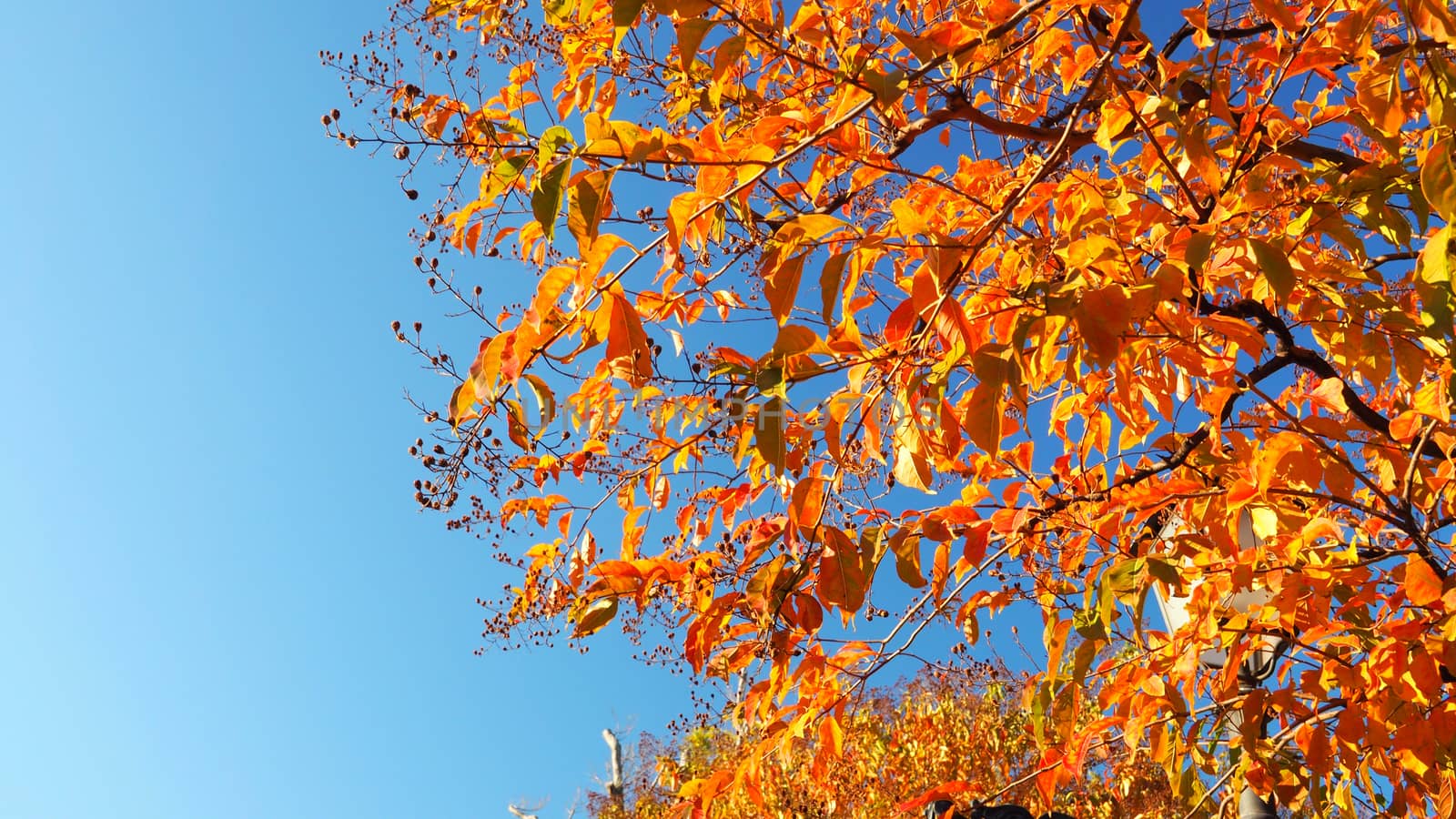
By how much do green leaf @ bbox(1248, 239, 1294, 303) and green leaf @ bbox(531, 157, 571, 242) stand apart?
2.72 ft

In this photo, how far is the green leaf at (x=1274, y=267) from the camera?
3.83 feet

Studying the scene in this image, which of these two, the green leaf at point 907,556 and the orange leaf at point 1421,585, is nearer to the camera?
the green leaf at point 907,556

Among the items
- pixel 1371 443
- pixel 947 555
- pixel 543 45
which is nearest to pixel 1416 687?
pixel 1371 443

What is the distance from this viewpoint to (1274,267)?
1176 mm

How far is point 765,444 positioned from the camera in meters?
1.12

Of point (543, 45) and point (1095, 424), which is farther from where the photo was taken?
point (543, 45)

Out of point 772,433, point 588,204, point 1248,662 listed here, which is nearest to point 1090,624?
point 772,433

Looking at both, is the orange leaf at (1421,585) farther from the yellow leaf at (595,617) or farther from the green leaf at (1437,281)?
the yellow leaf at (595,617)

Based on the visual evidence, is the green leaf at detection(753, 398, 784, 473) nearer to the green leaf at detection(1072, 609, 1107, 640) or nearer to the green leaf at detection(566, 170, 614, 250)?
the green leaf at detection(566, 170, 614, 250)

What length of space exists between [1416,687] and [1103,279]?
100cm

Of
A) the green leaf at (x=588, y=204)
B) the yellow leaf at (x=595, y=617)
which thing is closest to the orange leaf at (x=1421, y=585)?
the yellow leaf at (x=595, y=617)

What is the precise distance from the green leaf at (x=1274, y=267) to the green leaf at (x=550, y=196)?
0.83 m

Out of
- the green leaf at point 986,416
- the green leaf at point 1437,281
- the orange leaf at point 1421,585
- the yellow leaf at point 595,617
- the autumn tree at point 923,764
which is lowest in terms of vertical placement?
the orange leaf at point 1421,585

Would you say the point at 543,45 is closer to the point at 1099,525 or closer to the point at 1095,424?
the point at 1095,424
